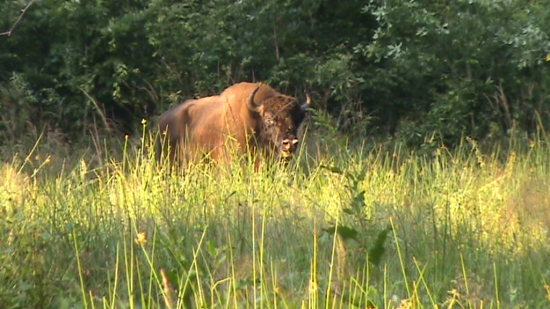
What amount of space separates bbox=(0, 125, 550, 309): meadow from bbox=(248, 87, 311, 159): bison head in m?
3.03

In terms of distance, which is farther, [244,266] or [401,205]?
[401,205]

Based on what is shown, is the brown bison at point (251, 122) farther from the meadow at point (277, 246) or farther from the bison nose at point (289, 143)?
the meadow at point (277, 246)

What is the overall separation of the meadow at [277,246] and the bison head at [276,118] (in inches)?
119

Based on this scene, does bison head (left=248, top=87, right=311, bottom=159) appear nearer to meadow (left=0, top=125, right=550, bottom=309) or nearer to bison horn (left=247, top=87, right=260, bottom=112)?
bison horn (left=247, top=87, right=260, bottom=112)

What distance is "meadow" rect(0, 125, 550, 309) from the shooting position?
4.78 m

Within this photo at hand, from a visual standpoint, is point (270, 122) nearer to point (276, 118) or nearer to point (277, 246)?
point (276, 118)

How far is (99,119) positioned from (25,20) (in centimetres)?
187

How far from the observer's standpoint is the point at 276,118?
1158cm

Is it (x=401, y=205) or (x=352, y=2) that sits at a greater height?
(x=352, y=2)

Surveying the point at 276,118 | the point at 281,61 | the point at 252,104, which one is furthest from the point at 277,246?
the point at 281,61

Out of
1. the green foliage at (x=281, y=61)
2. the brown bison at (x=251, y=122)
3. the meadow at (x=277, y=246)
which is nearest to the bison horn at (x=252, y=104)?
the brown bison at (x=251, y=122)

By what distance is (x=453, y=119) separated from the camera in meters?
14.6

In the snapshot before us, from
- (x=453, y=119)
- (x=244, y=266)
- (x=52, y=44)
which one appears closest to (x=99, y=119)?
(x=52, y=44)

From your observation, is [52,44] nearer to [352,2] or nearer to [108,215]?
[352,2]
